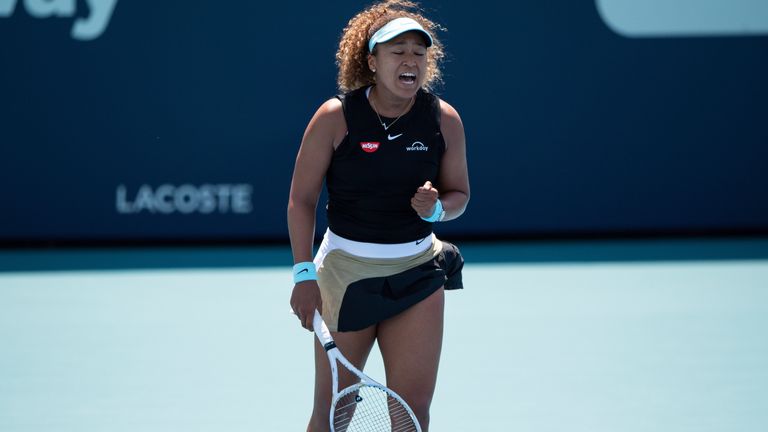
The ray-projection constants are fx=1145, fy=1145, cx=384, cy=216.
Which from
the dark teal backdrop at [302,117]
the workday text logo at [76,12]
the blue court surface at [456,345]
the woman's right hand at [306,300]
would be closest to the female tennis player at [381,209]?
the woman's right hand at [306,300]

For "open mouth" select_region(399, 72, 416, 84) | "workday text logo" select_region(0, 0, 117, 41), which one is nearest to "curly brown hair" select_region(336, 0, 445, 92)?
"open mouth" select_region(399, 72, 416, 84)

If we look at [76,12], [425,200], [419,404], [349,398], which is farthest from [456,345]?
[76,12]

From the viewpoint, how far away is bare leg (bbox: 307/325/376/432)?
3.08 meters

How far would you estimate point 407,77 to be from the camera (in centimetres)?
300

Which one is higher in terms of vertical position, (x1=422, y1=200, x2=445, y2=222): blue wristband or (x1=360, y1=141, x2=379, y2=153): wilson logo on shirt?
(x1=360, y1=141, x2=379, y2=153): wilson logo on shirt

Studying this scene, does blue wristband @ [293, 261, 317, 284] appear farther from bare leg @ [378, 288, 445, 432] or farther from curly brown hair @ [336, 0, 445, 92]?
curly brown hair @ [336, 0, 445, 92]

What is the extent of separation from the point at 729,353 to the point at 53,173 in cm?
557

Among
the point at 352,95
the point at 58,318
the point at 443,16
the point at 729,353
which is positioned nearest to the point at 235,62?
the point at 443,16

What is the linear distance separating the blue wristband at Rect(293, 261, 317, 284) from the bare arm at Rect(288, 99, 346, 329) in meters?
0.01

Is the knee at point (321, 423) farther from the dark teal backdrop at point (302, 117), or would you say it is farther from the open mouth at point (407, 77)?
the dark teal backdrop at point (302, 117)

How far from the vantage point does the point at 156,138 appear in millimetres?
8773

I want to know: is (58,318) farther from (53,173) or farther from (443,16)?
(443,16)

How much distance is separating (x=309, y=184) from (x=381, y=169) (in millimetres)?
195

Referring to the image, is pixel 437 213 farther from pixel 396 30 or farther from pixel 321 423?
pixel 321 423
